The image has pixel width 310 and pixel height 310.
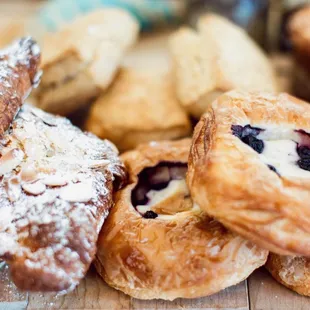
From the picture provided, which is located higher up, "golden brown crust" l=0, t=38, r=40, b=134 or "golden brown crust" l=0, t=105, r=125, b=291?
"golden brown crust" l=0, t=38, r=40, b=134

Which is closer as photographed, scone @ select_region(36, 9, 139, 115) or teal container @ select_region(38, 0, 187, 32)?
scone @ select_region(36, 9, 139, 115)

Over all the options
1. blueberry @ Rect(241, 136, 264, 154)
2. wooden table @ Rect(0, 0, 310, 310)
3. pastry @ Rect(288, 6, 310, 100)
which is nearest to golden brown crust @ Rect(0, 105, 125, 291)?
wooden table @ Rect(0, 0, 310, 310)

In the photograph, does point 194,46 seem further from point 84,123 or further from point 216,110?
point 216,110

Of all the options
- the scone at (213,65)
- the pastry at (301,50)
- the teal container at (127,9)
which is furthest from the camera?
the teal container at (127,9)

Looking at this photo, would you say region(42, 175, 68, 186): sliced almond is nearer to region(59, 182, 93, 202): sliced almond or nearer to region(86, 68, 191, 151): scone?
region(59, 182, 93, 202): sliced almond

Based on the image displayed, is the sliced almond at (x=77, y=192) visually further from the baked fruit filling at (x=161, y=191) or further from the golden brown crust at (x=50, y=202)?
the baked fruit filling at (x=161, y=191)

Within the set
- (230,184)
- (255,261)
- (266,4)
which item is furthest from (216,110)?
(266,4)

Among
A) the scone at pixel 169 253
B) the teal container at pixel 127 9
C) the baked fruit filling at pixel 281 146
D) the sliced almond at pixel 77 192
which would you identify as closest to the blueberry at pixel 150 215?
the scone at pixel 169 253
